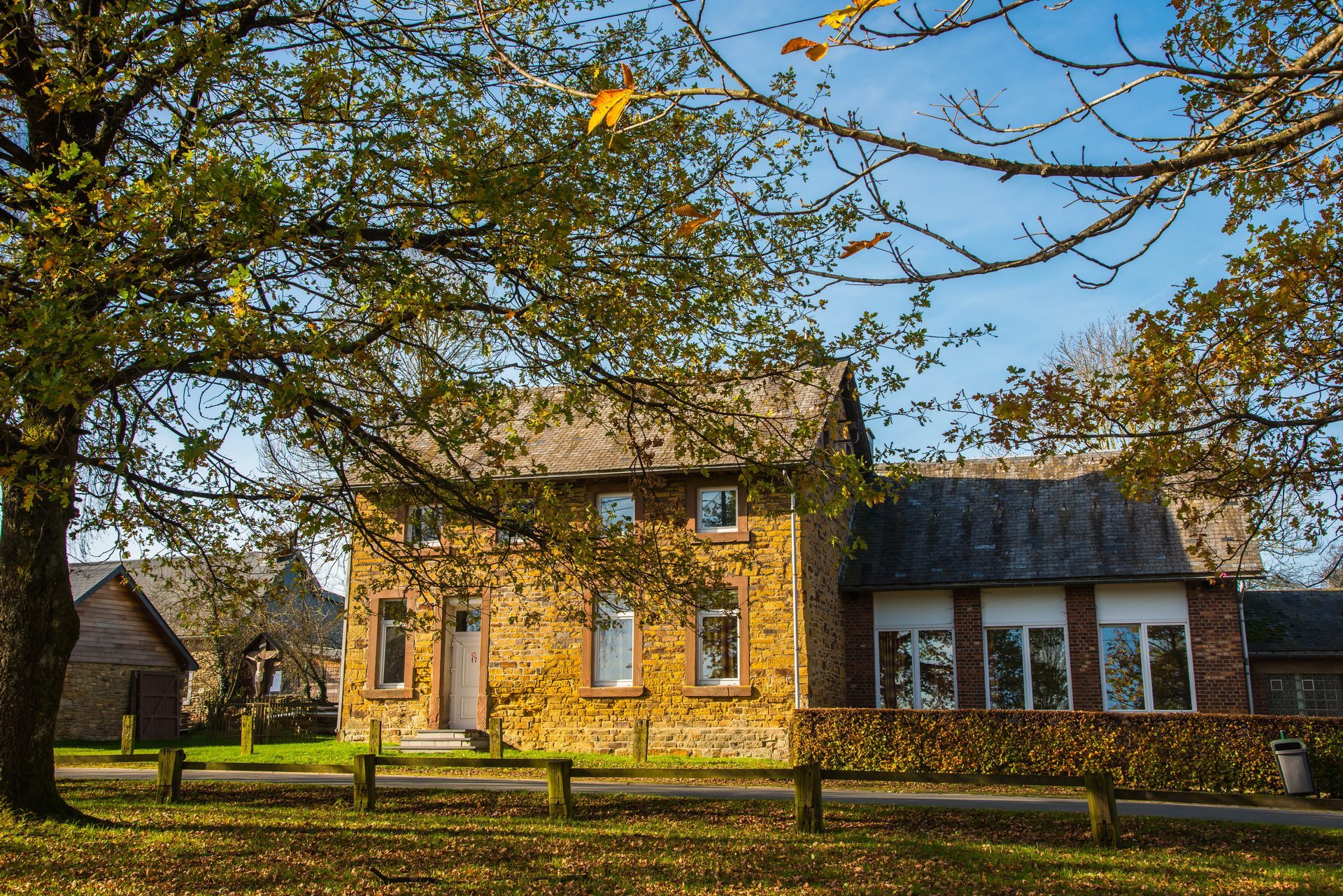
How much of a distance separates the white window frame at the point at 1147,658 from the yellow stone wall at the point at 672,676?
489 cm

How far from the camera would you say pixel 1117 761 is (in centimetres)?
1495

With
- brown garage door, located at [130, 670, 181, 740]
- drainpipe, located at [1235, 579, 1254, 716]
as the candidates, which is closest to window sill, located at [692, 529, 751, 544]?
drainpipe, located at [1235, 579, 1254, 716]

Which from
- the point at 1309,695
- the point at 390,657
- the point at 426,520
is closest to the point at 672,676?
the point at 390,657

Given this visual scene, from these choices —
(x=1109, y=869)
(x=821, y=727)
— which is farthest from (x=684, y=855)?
(x=821, y=727)

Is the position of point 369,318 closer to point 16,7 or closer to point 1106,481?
point 16,7

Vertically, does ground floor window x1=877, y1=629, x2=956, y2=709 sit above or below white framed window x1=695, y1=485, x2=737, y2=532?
below

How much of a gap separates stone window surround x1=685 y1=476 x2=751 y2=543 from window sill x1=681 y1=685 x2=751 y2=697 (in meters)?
2.68

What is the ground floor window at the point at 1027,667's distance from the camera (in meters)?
19.7

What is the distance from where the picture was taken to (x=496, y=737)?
18.2 meters

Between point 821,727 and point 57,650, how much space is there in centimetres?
1087

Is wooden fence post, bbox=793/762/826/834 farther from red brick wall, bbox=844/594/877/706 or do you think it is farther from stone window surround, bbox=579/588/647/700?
red brick wall, bbox=844/594/877/706

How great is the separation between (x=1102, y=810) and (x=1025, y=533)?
12.1 metres

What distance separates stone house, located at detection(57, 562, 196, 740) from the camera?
2619 centimetres

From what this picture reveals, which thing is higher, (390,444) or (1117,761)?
(390,444)
